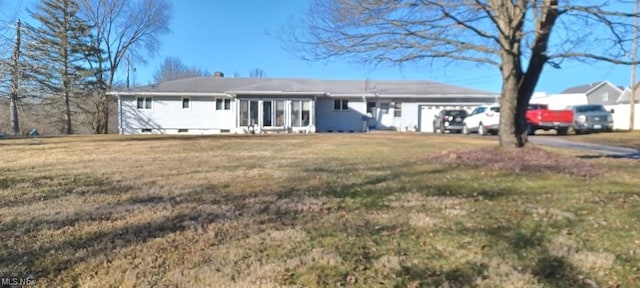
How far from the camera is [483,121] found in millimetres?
22625

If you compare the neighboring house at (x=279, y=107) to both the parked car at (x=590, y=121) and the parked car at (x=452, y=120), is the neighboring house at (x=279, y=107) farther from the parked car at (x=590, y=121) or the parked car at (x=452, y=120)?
the parked car at (x=590, y=121)

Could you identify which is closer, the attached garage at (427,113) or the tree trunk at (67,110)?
the attached garage at (427,113)

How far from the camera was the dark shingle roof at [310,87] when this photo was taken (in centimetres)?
2859

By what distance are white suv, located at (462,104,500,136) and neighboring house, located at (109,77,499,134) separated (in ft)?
19.7

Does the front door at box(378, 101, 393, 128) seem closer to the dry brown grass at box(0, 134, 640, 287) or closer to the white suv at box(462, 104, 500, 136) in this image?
the white suv at box(462, 104, 500, 136)

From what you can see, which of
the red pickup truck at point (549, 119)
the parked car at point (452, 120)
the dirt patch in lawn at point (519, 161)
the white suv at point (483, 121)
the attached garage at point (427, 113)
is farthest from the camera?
the attached garage at point (427, 113)

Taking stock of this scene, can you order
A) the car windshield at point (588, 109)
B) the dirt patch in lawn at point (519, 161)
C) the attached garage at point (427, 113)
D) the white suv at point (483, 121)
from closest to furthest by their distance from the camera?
1. the dirt patch in lawn at point (519, 161)
2. the white suv at point (483, 121)
3. the car windshield at point (588, 109)
4. the attached garage at point (427, 113)

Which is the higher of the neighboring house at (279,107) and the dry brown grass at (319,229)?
the neighboring house at (279,107)

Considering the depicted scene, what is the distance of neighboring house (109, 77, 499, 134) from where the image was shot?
27812 mm

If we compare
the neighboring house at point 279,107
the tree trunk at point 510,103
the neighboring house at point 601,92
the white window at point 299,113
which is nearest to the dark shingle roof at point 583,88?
the neighboring house at point 601,92

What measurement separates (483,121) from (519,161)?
45.1 ft

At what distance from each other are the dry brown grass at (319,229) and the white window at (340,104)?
21.4 meters

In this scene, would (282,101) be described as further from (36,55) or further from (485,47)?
(485,47)

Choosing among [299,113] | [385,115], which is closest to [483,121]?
[385,115]
